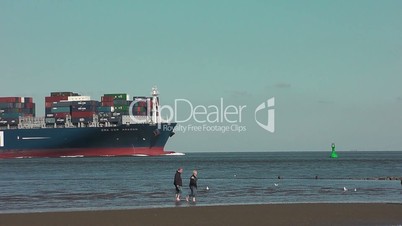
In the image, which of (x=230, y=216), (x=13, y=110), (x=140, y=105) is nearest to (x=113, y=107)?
(x=140, y=105)

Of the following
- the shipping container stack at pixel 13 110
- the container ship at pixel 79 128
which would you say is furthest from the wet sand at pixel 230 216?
the shipping container stack at pixel 13 110

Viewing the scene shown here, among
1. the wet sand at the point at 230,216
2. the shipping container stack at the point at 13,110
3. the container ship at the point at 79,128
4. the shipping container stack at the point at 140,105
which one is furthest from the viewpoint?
the shipping container stack at the point at 140,105

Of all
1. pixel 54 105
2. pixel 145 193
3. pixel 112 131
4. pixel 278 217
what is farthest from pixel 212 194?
pixel 54 105

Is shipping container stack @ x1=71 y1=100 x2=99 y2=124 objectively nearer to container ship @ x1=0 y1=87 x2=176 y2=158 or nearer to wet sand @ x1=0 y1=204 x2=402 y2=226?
container ship @ x1=0 y1=87 x2=176 y2=158

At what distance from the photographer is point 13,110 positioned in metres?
139

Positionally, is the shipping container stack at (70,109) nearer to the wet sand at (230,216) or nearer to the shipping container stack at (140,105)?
the shipping container stack at (140,105)

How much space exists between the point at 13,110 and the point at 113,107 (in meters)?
20.5

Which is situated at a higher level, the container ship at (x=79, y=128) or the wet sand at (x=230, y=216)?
the container ship at (x=79, y=128)

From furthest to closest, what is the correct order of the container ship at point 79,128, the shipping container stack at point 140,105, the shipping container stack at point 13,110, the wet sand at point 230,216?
the shipping container stack at point 140,105 < the shipping container stack at point 13,110 < the container ship at point 79,128 < the wet sand at point 230,216

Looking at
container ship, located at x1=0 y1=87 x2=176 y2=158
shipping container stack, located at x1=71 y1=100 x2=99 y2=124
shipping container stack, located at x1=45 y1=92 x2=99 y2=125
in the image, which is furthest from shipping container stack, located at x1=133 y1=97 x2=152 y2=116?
shipping container stack, located at x1=71 y1=100 x2=99 y2=124

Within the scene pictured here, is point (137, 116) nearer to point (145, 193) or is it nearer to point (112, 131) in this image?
point (112, 131)

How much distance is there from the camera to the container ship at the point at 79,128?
133000 mm

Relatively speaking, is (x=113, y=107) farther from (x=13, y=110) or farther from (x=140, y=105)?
(x=13, y=110)

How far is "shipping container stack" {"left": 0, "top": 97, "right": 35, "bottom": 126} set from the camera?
137750mm
